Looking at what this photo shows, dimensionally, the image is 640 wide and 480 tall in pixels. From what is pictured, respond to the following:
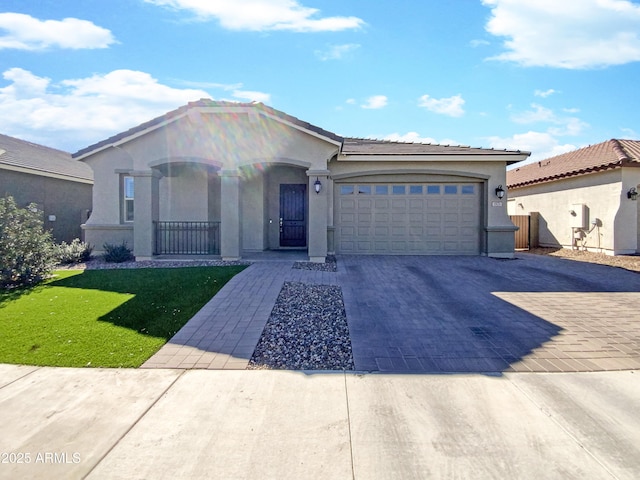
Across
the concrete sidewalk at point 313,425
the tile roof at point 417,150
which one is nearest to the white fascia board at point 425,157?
the tile roof at point 417,150

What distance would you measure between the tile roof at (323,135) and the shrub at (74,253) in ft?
10.3

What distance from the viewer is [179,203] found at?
46.7 ft

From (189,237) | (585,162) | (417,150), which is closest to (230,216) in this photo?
(189,237)

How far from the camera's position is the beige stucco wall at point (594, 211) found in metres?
14.7

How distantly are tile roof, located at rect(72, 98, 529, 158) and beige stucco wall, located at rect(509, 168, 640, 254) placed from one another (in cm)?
438

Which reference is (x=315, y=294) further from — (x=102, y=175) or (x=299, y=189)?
(x=102, y=175)

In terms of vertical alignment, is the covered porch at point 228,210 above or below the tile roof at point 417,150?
below

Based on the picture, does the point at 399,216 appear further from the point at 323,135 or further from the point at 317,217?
the point at 323,135

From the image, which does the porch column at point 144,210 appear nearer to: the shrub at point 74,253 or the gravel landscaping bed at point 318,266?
the shrub at point 74,253

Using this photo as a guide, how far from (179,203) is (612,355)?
515 inches

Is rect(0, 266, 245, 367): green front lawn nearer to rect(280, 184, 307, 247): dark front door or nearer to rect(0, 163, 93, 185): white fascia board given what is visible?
rect(280, 184, 307, 247): dark front door

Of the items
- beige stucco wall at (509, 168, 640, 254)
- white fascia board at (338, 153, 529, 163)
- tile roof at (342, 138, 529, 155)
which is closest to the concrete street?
white fascia board at (338, 153, 529, 163)

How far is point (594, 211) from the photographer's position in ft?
51.7

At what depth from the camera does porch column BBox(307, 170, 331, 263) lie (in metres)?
12.1
